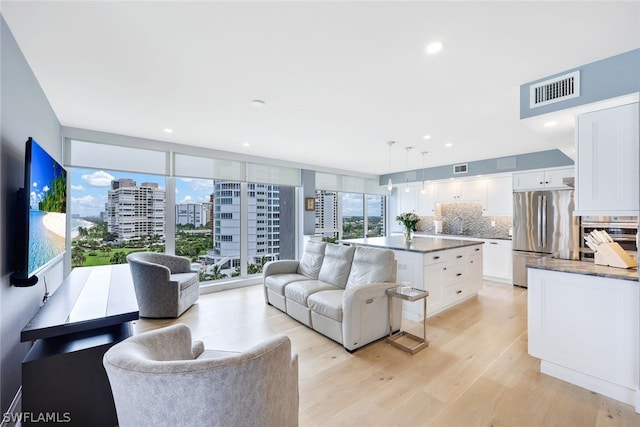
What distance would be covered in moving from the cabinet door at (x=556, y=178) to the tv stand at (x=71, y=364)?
247 inches

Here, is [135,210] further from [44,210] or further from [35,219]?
[35,219]

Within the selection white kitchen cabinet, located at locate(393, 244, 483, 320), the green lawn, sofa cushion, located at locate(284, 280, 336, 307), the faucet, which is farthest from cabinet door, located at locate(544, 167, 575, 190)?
the green lawn

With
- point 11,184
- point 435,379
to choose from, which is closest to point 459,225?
point 435,379

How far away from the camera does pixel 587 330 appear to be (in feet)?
6.84

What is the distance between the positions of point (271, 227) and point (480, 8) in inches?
192

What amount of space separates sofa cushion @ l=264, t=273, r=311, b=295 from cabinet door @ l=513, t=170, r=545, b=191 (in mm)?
4505

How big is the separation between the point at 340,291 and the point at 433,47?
2.53 metres

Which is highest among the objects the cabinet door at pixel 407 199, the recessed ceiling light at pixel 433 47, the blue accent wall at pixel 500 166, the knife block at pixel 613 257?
the recessed ceiling light at pixel 433 47

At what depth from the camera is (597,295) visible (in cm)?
204

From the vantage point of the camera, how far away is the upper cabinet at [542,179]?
15.4ft

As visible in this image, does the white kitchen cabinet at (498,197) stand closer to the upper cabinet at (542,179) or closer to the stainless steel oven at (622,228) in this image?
the upper cabinet at (542,179)

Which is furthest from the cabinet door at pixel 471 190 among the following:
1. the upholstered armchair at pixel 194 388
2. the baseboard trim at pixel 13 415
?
the baseboard trim at pixel 13 415

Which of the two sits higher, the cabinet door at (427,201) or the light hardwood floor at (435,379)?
the cabinet door at (427,201)

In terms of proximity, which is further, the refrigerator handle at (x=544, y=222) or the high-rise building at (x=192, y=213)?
the refrigerator handle at (x=544, y=222)
